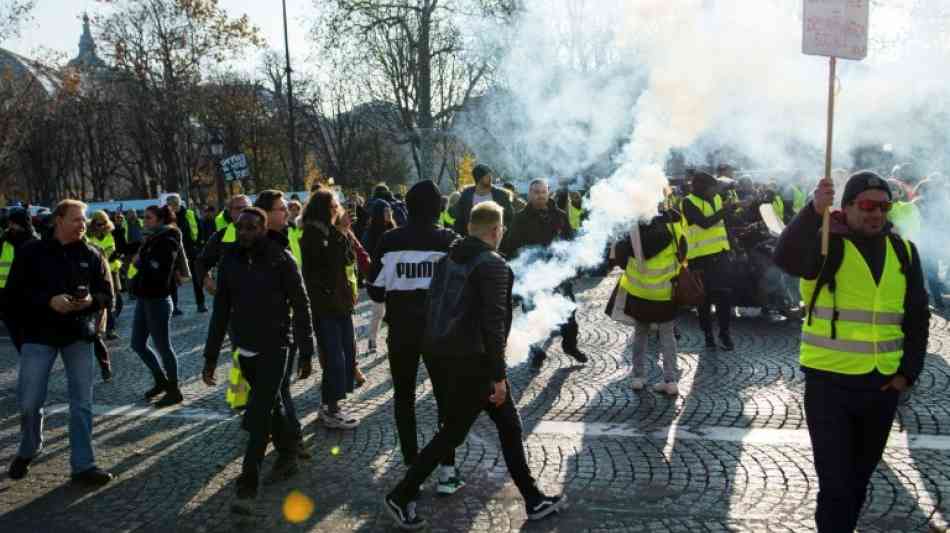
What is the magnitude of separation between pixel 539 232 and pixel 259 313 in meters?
3.79

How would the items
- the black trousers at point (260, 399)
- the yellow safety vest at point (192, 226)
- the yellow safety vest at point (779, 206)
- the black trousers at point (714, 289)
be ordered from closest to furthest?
1. the black trousers at point (260, 399)
2. the black trousers at point (714, 289)
3. the yellow safety vest at point (779, 206)
4. the yellow safety vest at point (192, 226)

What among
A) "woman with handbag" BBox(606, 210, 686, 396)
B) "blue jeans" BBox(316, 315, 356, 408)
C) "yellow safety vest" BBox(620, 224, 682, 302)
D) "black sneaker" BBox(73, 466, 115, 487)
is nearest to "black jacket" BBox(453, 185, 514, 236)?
"woman with handbag" BBox(606, 210, 686, 396)

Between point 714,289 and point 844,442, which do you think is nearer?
point 844,442

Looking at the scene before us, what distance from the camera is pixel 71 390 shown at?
5.30m

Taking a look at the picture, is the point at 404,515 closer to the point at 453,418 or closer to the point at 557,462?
the point at 453,418

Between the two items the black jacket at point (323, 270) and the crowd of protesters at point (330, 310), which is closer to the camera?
the crowd of protesters at point (330, 310)

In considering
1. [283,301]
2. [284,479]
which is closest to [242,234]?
[283,301]

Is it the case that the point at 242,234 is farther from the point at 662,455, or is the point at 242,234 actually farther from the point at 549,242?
the point at 549,242

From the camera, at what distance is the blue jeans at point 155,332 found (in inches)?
286

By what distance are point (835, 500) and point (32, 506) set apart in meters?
4.56

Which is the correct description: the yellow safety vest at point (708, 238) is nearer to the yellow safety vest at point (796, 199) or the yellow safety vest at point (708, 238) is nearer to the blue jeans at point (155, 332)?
the yellow safety vest at point (796, 199)

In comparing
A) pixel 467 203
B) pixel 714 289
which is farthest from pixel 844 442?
pixel 467 203

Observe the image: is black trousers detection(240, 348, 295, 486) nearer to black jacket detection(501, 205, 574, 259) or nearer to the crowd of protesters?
the crowd of protesters

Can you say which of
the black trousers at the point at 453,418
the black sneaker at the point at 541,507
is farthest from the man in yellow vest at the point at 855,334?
the black trousers at the point at 453,418
